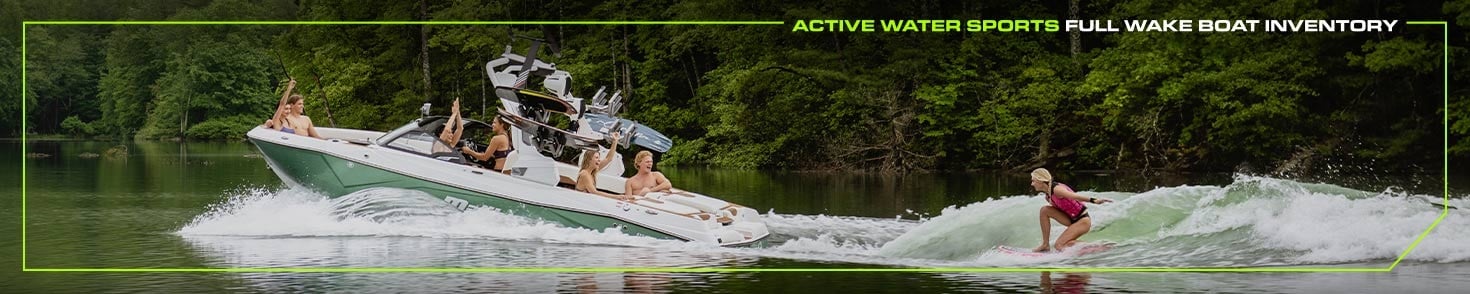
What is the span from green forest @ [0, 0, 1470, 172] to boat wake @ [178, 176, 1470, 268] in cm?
709

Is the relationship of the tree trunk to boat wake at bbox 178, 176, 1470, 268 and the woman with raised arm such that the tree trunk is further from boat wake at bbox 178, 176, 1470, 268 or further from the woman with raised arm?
the woman with raised arm

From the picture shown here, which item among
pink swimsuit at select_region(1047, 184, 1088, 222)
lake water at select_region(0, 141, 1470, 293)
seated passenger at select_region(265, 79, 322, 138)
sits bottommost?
lake water at select_region(0, 141, 1470, 293)

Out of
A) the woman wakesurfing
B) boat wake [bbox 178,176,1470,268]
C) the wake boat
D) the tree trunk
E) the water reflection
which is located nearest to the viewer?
the water reflection

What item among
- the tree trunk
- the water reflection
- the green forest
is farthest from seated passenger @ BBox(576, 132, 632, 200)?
the tree trunk

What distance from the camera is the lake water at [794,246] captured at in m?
10.1

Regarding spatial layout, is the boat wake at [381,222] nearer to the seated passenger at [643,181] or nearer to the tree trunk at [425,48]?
the seated passenger at [643,181]

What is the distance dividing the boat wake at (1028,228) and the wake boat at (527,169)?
0.12 m

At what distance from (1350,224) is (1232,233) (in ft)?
2.70

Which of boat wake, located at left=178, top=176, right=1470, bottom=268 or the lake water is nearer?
the lake water

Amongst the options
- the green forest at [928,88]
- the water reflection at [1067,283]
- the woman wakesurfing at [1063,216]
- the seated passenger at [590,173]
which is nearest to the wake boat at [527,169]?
the seated passenger at [590,173]

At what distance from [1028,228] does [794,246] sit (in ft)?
6.17

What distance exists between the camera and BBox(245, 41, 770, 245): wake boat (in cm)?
1345

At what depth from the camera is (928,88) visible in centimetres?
2427

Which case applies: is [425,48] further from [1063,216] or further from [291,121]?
[1063,216]
